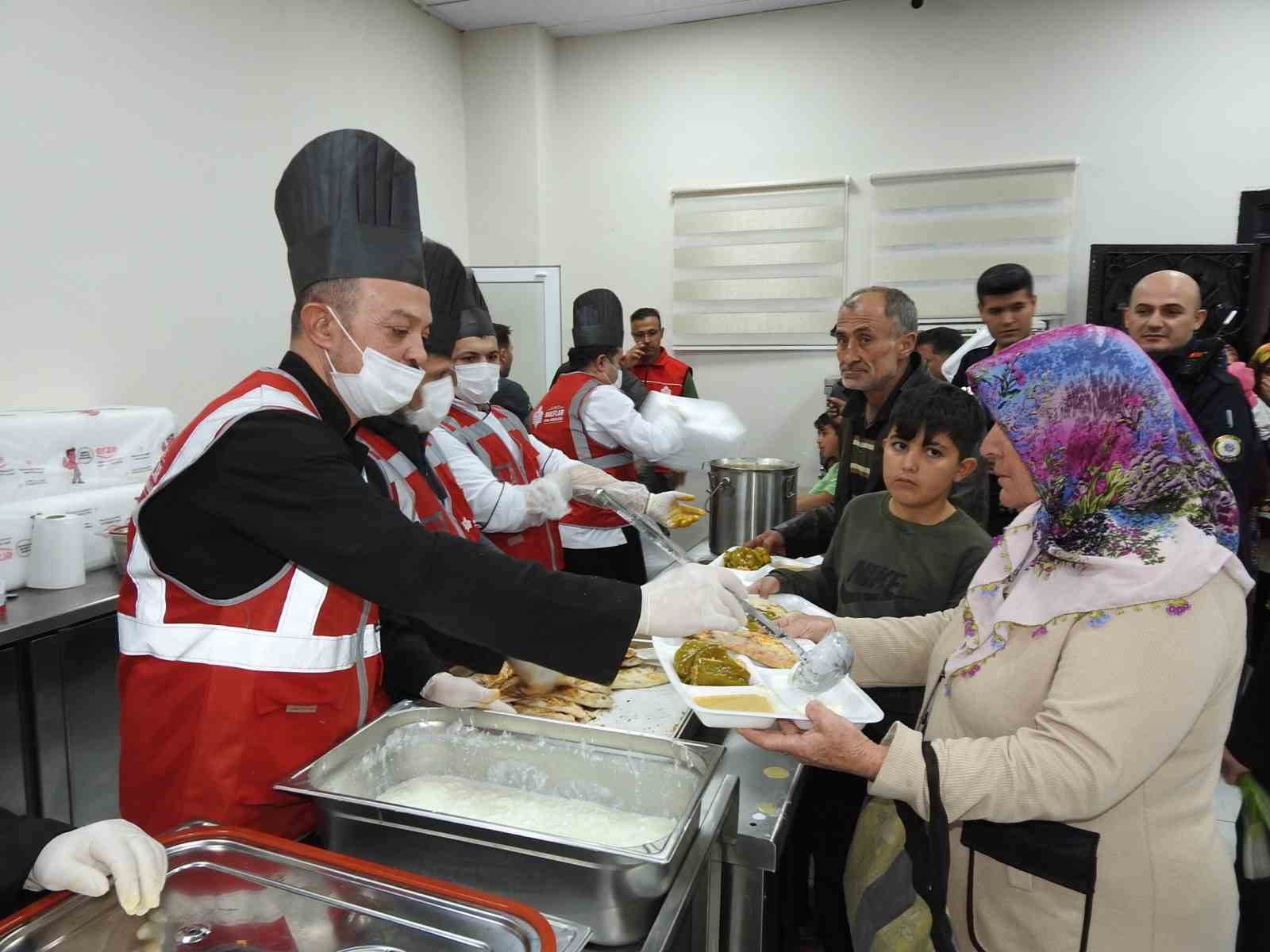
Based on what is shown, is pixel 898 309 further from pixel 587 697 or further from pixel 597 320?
pixel 587 697

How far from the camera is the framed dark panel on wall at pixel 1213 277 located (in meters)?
3.81

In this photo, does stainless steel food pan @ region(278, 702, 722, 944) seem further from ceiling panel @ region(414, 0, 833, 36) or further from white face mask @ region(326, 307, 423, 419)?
ceiling panel @ region(414, 0, 833, 36)

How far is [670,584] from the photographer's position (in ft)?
3.91

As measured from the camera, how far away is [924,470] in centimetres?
183

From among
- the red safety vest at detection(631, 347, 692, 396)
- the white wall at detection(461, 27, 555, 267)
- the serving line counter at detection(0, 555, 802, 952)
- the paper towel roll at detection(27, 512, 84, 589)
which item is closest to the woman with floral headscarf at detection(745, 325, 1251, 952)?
the serving line counter at detection(0, 555, 802, 952)

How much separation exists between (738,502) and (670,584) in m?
1.61

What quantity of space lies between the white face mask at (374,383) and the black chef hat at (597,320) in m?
2.29

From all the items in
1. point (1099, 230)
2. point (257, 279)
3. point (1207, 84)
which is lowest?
point (257, 279)

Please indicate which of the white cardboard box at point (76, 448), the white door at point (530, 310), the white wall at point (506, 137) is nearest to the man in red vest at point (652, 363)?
the white door at point (530, 310)

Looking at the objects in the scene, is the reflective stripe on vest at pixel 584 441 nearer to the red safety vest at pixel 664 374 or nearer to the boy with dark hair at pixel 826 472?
the boy with dark hair at pixel 826 472

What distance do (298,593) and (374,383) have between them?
33cm

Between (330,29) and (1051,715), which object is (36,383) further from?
(1051,715)

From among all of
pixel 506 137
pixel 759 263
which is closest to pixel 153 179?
pixel 506 137

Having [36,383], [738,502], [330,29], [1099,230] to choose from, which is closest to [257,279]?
[36,383]
